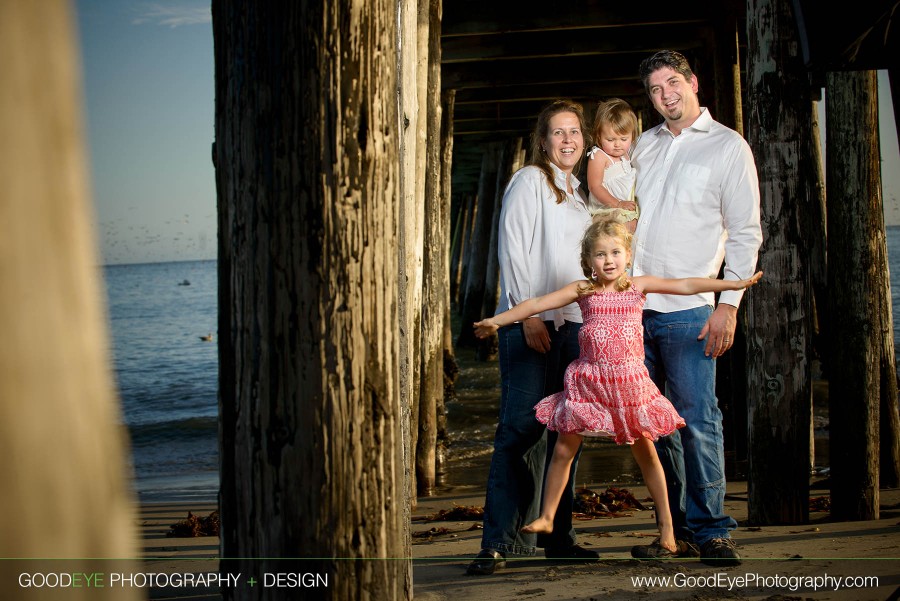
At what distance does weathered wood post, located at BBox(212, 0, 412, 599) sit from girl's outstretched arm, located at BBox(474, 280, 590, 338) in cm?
139

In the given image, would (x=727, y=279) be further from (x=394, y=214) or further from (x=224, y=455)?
(x=224, y=455)

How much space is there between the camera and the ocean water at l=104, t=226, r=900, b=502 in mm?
7793

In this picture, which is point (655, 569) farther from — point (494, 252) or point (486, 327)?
point (494, 252)

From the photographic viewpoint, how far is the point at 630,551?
3951mm

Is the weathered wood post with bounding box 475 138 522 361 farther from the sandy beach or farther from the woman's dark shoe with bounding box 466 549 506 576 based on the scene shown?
the woman's dark shoe with bounding box 466 549 506 576

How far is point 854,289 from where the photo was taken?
5.22 metres

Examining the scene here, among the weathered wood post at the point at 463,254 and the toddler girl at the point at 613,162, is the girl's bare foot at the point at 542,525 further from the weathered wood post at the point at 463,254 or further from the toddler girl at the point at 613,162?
the weathered wood post at the point at 463,254

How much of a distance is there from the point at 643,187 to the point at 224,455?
222cm

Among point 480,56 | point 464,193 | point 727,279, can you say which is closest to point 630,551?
point 727,279

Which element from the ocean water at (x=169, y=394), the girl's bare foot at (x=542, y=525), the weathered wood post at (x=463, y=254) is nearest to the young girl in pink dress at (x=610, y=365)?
the girl's bare foot at (x=542, y=525)

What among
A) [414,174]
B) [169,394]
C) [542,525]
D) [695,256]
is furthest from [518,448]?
[169,394]

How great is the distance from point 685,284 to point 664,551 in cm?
108

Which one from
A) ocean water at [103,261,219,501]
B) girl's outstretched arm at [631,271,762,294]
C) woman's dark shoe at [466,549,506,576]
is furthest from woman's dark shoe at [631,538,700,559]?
ocean water at [103,261,219,501]

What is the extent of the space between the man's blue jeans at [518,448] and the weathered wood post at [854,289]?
2150 mm
